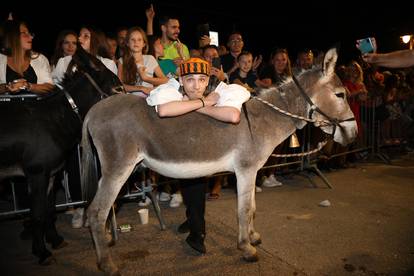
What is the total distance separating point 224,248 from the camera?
376cm

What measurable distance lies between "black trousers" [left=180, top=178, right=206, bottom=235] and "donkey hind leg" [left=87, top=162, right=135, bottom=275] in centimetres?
87

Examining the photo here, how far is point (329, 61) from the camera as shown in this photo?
11.3 feet

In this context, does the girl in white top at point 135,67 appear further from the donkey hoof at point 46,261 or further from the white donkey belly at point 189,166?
the donkey hoof at point 46,261

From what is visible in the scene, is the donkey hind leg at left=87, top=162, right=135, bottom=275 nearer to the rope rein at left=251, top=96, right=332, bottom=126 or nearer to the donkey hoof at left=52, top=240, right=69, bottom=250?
the donkey hoof at left=52, top=240, right=69, bottom=250

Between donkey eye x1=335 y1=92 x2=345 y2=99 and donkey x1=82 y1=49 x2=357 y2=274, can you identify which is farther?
donkey eye x1=335 y1=92 x2=345 y2=99

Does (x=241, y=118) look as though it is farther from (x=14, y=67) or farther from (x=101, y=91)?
(x=14, y=67)

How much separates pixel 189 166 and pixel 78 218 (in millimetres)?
2349

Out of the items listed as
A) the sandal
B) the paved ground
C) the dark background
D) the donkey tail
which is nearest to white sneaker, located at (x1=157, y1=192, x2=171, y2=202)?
the paved ground

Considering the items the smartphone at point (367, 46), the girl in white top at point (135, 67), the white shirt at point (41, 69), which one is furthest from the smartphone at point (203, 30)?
the smartphone at point (367, 46)

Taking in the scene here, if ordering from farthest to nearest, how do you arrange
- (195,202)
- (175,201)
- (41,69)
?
(175,201) → (41,69) → (195,202)

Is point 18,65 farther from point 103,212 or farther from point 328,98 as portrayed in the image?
point 328,98

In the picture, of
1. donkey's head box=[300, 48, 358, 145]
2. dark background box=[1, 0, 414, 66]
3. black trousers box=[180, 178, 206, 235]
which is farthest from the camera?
dark background box=[1, 0, 414, 66]

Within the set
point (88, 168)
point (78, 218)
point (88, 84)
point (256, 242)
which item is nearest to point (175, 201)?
point (78, 218)

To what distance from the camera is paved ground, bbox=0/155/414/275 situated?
3305 millimetres
